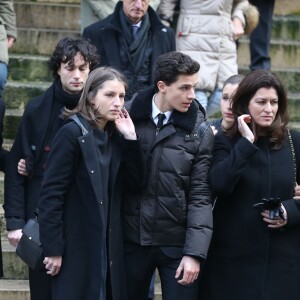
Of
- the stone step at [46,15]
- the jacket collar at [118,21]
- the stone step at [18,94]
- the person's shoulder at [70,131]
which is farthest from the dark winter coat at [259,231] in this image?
the stone step at [46,15]

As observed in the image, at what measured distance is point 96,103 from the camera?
5918 millimetres

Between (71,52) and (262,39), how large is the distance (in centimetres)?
347

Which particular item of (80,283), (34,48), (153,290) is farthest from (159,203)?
(34,48)

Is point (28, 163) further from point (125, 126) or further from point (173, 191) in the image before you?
point (173, 191)

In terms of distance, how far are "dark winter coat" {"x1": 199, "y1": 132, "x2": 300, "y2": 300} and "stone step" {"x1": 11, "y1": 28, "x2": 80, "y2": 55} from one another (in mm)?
4663

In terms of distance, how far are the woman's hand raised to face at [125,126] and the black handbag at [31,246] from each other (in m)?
0.73

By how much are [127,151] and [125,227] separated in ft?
1.49

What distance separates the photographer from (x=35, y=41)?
10.4 metres

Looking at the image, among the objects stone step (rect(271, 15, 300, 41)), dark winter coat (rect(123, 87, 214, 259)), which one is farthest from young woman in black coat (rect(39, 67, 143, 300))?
stone step (rect(271, 15, 300, 41))

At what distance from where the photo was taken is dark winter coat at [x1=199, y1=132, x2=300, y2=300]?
5973 mm

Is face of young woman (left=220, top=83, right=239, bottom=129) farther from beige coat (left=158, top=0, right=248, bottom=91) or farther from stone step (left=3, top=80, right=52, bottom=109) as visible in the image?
stone step (left=3, top=80, right=52, bottom=109)

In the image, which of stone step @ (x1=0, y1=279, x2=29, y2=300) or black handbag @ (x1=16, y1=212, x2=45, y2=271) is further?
stone step @ (x1=0, y1=279, x2=29, y2=300)

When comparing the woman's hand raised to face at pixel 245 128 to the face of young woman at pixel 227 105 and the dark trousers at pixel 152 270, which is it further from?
the dark trousers at pixel 152 270

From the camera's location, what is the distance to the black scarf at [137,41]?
7.50 m
